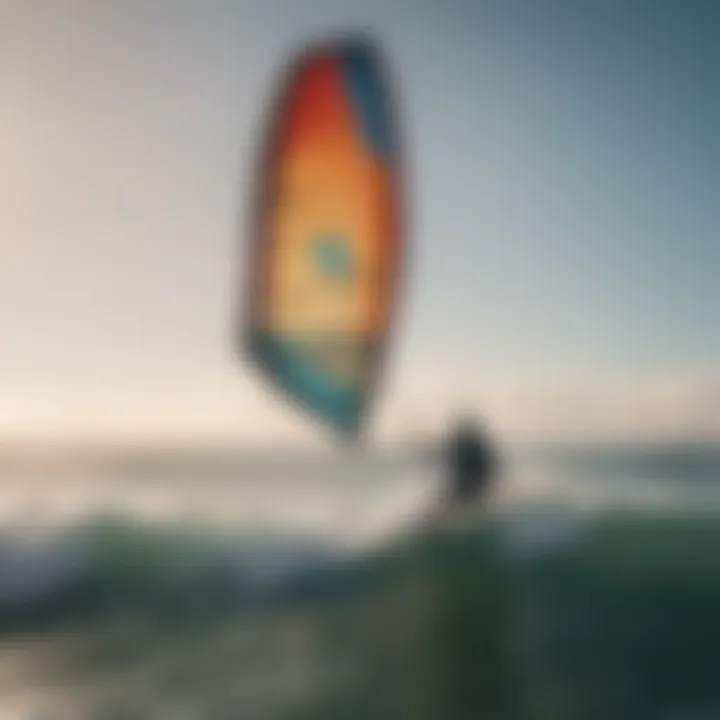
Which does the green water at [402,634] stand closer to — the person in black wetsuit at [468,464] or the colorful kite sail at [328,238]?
the person in black wetsuit at [468,464]

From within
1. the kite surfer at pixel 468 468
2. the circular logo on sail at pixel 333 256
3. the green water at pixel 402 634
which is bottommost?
the green water at pixel 402 634

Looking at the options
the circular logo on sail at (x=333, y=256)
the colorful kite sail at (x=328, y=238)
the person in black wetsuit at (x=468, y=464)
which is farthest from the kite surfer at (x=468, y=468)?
the circular logo on sail at (x=333, y=256)

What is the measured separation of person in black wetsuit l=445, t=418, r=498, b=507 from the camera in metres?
→ 1.11

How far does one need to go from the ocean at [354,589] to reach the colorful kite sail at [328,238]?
0.34 ft

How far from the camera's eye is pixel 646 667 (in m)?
1.05

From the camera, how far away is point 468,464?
112cm

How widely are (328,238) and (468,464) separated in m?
0.30

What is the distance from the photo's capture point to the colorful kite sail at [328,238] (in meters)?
1.12

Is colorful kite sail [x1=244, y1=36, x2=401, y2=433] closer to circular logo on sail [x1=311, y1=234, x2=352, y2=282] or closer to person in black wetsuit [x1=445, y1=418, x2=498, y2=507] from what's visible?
circular logo on sail [x1=311, y1=234, x2=352, y2=282]

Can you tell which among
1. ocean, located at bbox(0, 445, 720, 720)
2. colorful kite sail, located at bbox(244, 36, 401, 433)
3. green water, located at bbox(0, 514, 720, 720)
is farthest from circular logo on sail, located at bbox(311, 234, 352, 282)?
green water, located at bbox(0, 514, 720, 720)

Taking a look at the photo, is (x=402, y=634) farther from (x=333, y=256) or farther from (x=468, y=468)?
(x=333, y=256)

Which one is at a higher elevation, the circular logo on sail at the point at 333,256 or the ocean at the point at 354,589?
the circular logo on sail at the point at 333,256

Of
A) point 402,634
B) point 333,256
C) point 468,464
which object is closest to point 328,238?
point 333,256

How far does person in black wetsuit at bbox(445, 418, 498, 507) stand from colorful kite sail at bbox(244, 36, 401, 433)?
110 millimetres
